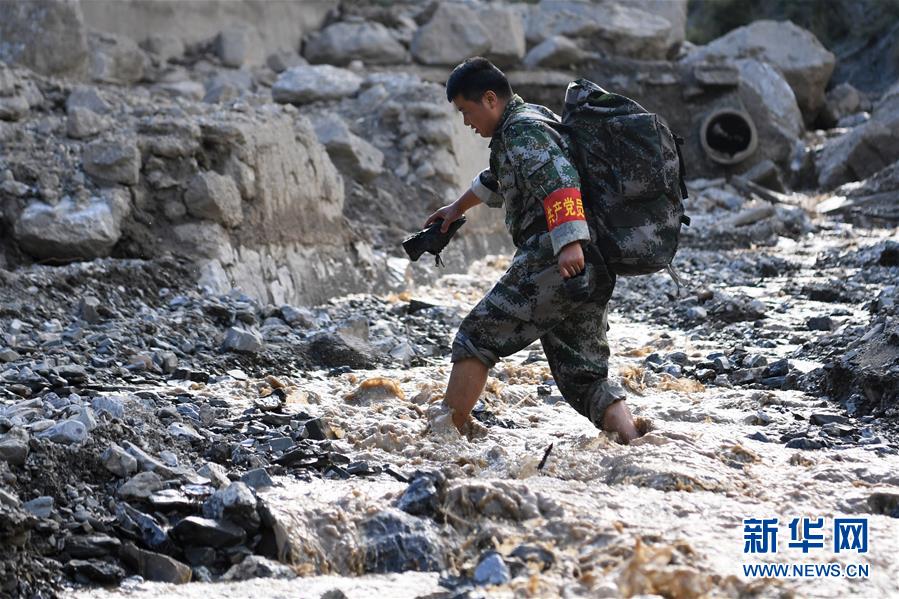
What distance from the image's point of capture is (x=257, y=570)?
9.01 ft

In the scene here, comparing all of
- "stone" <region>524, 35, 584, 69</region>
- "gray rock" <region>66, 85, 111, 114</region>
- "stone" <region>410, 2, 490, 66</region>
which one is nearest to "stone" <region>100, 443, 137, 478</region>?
"gray rock" <region>66, 85, 111, 114</region>

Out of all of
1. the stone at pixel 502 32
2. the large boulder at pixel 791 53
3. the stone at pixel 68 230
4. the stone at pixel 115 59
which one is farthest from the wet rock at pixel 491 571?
the large boulder at pixel 791 53

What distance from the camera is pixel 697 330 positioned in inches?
267

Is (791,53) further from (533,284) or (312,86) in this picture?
(533,284)

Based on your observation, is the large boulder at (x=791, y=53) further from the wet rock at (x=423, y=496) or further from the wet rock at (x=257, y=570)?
the wet rock at (x=257, y=570)

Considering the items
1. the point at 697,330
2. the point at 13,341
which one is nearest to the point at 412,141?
the point at 697,330

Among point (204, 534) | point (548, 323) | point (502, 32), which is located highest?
point (502, 32)

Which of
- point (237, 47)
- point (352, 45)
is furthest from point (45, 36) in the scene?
point (352, 45)

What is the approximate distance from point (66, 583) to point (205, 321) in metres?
3.26

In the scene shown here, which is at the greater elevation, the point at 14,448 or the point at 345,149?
the point at 345,149

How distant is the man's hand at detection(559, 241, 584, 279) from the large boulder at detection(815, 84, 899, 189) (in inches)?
570

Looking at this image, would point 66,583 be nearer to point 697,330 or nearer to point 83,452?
point 83,452

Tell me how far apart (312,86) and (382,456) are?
27.9ft

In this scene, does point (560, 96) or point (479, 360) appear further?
point (560, 96)
